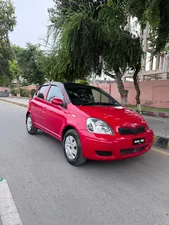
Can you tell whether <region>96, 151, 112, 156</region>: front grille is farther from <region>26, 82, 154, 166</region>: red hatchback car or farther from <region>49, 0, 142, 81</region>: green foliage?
<region>49, 0, 142, 81</region>: green foliage

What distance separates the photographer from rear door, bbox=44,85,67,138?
156 inches

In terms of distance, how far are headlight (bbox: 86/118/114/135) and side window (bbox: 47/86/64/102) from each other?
3.94ft

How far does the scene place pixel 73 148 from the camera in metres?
3.55

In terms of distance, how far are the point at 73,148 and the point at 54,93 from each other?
5.57 feet

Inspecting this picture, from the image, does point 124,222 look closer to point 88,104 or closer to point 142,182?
point 142,182

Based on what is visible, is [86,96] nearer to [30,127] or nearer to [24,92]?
[30,127]

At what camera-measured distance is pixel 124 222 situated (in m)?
2.09

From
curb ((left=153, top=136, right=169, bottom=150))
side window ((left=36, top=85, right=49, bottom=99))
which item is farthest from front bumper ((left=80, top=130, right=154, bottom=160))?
side window ((left=36, top=85, right=49, bottom=99))

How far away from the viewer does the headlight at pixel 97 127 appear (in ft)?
10.5

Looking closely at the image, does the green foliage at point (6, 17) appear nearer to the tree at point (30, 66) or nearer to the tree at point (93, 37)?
the tree at point (30, 66)

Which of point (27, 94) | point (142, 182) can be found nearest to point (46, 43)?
point (142, 182)

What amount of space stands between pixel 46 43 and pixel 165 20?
20.2ft

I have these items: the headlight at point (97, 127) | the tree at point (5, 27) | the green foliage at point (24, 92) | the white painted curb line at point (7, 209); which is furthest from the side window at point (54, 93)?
the tree at point (5, 27)

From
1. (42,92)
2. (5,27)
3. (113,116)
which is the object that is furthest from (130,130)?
(5,27)
